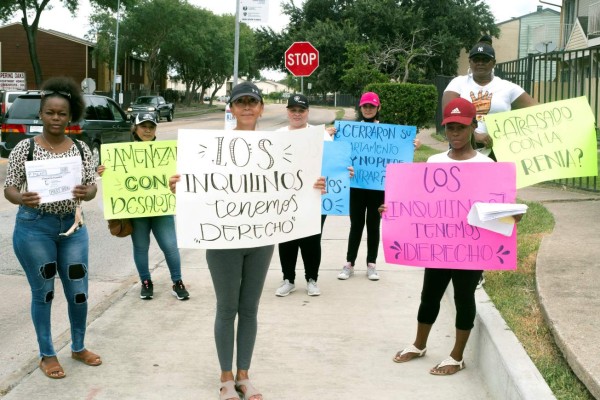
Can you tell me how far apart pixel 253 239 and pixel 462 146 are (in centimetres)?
146

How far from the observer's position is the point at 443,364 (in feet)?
16.3

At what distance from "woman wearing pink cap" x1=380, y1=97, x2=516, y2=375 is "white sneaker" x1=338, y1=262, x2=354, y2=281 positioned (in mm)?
2507

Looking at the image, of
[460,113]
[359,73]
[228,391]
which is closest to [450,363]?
[228,391]

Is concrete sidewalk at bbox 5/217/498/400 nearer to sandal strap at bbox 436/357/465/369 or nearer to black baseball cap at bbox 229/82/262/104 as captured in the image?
sandal strap at bbox 436/357/465/369

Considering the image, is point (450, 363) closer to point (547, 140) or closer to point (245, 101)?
point (547, 140)

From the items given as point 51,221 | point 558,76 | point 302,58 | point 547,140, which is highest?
point 302,58

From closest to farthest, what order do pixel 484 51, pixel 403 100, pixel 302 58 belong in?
pixel 484 51
pixel 302 58
pixel 403 100

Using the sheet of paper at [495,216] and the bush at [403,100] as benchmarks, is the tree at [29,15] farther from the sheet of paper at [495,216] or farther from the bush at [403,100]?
the sheet of paper at [495,216]

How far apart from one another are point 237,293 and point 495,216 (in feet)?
5.29

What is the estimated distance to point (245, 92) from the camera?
434 centimetres

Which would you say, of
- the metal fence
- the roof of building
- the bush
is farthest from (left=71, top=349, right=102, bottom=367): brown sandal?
the roof of building

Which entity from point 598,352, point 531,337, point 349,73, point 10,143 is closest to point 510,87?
point 531,337

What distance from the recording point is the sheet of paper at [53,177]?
4.59 meters

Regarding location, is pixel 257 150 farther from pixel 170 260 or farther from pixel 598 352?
pixel 170 260
